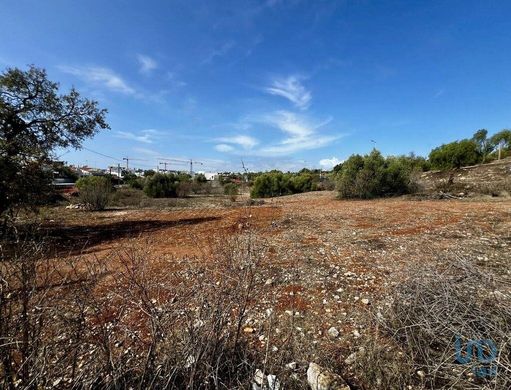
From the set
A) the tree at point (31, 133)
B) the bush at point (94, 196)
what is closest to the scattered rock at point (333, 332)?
the tree at point (31, 133)

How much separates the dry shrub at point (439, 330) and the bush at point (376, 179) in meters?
13.0

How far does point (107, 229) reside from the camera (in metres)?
9.27

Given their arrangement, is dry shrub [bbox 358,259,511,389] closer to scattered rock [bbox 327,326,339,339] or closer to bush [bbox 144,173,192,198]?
scattered rock [bbox 327,326,339,339]

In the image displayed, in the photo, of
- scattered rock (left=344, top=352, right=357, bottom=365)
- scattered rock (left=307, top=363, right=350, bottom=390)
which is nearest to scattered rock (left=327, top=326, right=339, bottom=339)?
scattered rock (left=344, top=352, right=357, bottom=365)

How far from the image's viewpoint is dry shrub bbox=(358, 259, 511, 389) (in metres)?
1.91

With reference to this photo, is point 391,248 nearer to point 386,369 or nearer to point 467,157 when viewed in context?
point 386,369

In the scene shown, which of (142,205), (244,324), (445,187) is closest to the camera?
(244,324)

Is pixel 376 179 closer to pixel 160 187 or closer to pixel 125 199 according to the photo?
pixel 125 199

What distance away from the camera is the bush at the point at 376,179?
14938 mm

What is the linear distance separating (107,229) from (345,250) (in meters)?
8.11

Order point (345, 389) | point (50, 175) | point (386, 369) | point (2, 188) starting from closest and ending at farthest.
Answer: point (345, 389) < point (386, 369) < point (2, 188) < point (50, 175)

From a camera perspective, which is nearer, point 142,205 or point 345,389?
point 345,389

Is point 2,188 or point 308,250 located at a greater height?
point 2,188

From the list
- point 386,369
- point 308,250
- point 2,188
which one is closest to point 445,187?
point 308,250
